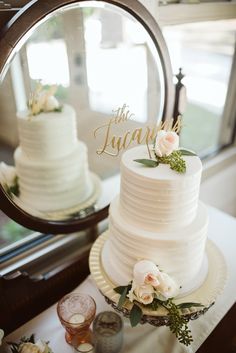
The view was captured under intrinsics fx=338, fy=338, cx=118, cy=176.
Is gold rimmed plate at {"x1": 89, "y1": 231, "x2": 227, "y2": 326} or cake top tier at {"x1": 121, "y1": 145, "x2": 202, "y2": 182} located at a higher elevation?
cake top tier at {"x1": 121, "y1": 145, "x2": 202, "y2": 182}

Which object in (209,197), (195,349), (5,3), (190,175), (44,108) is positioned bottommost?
(209,197)

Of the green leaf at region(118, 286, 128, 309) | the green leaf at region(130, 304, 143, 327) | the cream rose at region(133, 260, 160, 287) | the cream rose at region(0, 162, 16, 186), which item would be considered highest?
the cream rose at region(0, 162, 16, 186)

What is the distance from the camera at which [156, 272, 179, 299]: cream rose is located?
34.1 inches

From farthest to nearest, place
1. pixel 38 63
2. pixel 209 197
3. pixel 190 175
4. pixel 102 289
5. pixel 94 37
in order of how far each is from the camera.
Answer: pixel 209 197
pixel 94 37
pixel 38 63
pixel 102 289
pixel 190 175

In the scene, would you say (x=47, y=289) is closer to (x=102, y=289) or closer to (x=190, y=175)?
(x=102, y=289)

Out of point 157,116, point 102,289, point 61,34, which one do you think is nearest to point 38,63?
point 61,34

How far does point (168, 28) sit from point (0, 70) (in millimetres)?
860

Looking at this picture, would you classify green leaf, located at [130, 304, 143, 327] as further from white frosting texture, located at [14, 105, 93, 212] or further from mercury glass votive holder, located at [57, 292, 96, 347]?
white frosting texture, located at [14, 105, 93, 212]

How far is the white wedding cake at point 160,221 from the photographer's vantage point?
0.86 m

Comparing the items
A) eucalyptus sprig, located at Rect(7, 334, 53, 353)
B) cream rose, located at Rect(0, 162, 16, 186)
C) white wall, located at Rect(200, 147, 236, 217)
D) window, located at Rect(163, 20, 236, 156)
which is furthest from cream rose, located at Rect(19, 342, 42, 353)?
white wall, located at Rect(200, 147, 236, 217)

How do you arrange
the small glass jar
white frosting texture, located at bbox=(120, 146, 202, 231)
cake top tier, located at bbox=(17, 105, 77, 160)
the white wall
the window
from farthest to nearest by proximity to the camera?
the white wall < the window < cake top tier, located at bbox=(17, 105, 77, 160) < the small glass jar < white frosting texture, located at bbox=(120, 146, 202, 231)

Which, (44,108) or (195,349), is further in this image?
(44,108)

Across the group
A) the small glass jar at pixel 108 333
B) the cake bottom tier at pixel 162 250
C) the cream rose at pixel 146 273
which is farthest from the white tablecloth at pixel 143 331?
the cream rose at pixel 146 273

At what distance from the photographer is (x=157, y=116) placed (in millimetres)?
1375
